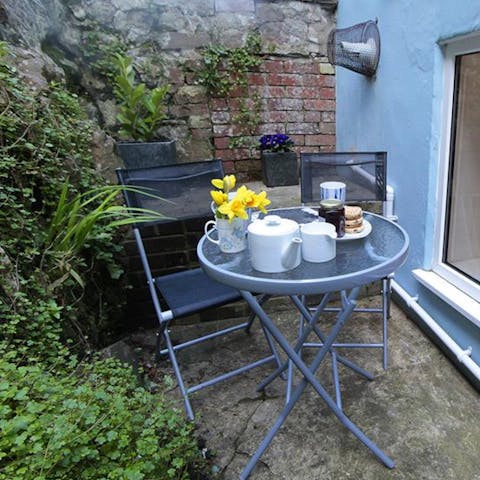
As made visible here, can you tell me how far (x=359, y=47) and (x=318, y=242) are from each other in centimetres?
197

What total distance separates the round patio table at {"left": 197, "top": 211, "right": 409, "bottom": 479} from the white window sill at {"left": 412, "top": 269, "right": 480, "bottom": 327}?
0.56 metres

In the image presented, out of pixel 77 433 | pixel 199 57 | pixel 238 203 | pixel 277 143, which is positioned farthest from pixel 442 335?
pixel 199 57

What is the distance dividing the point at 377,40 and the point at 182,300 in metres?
2.21

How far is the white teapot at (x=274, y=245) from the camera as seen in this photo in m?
1.11

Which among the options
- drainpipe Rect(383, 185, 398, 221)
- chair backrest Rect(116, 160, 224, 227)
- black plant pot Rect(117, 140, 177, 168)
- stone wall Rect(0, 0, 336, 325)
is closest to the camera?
chair backrest Rect(116, 160, 224, 227)

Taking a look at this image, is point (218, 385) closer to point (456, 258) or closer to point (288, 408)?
point (288, 408)

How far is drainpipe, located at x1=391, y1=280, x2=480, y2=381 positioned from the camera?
5.34 feet

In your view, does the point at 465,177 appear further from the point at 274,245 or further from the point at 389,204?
the point at 274,245

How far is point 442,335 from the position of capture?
183cm

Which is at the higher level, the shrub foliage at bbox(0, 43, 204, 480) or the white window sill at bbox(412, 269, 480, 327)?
the shrub foliage at bbox(0, 43, 204, 480)

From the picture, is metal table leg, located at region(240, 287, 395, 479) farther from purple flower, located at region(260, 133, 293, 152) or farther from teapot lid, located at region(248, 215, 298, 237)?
purple flower, located at region(260, 133, 293, 152)

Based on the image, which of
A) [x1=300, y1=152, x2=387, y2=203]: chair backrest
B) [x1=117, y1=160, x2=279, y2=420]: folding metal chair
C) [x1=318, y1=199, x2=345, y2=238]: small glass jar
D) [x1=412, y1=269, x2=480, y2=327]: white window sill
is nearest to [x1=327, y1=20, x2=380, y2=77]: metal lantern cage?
[x1=300, y1=152, x2=387, y2=203]: chair backrest

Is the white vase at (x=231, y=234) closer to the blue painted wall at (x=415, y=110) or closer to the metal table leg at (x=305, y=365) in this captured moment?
the metal table leg at (x=305, y=365)

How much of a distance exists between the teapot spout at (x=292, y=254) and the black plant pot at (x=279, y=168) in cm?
264
